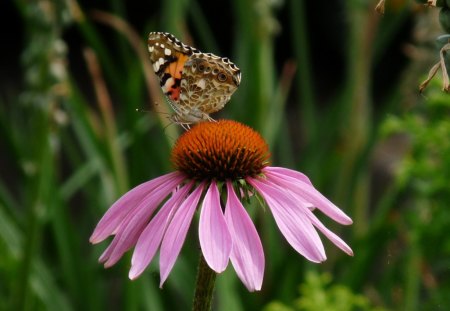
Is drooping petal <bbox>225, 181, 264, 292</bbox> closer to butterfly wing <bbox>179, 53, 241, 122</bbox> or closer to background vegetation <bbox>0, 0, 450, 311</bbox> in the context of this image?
butterfly wing <bbox>179, 53, 241, 122</bbox>

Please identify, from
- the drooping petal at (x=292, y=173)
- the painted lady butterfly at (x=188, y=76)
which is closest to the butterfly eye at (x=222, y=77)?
the painted lady butterfly at (x=188, y=76)

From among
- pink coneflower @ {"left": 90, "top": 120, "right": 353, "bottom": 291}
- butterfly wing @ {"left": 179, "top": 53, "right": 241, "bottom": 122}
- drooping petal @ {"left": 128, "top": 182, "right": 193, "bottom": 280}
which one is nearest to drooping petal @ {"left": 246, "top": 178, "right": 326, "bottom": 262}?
pink coneflower @ {"left": 90, "top": 120, "right": 353, "bottom": 291}

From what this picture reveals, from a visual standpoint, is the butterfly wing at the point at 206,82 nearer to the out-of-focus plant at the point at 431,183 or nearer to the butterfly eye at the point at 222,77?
the butterfly eye at the point at 222,77

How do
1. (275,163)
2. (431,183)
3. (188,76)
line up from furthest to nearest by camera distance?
(275,163)
(431,183)
(188,76)

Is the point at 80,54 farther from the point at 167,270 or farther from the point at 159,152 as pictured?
the point at 167,270

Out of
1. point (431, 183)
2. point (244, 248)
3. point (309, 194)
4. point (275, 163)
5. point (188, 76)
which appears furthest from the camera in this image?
point (275, 163)

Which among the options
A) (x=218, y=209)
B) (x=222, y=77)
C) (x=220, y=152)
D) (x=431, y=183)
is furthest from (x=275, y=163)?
(x=218, y=209)

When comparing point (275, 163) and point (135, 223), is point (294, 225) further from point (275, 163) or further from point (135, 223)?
point (275, 163)
